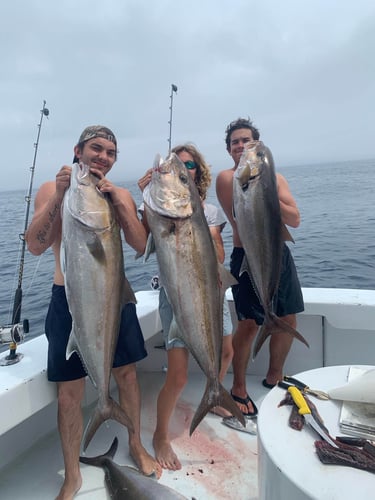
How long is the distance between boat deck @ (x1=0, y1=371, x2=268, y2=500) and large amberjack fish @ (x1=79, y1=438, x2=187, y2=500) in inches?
2.9

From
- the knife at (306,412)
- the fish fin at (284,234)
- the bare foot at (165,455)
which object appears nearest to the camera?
the knife at (306,412)

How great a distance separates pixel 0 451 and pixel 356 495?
2.39 meters

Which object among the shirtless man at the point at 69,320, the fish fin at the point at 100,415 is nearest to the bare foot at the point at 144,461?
the shirtless man at the point at 69,320

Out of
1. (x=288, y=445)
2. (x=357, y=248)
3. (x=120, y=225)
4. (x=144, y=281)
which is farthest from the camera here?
(x=357, y=248)

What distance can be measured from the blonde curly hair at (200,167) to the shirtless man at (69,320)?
1.65ft

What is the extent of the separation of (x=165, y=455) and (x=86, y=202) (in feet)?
5.84

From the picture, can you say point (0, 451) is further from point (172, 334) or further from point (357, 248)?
point (357, 248)

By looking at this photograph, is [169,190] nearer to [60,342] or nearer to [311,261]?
[60,342]

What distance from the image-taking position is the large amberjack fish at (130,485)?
222 centimetres

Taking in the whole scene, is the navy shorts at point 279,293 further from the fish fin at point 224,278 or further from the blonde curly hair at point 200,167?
the fish fin at point 224,278

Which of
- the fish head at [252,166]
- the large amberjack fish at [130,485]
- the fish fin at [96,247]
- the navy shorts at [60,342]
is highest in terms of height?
the fish head at [252,166]

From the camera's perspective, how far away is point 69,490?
2.36 m

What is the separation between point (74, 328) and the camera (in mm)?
2125

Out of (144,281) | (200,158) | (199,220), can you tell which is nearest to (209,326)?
(199,220)
